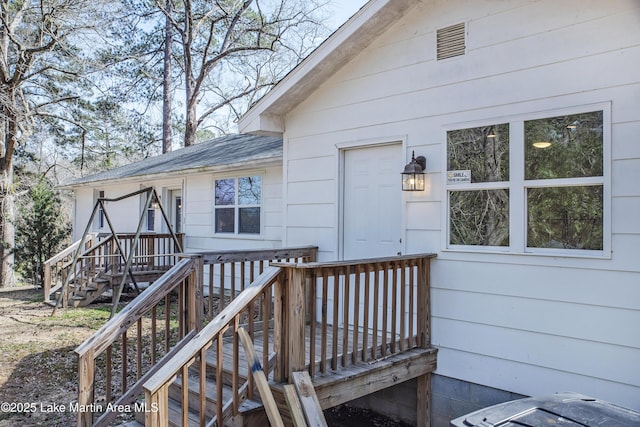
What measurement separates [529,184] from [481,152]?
546 mm

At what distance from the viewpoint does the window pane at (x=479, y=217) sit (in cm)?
425

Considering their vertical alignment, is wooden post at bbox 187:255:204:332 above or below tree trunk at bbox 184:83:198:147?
below

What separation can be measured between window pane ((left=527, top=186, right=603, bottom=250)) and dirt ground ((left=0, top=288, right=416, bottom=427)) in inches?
96.5

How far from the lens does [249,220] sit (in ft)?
29.3

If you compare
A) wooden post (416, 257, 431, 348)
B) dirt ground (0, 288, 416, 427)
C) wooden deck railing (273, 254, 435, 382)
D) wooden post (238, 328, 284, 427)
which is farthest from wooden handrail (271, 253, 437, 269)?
dirt ground (0, 288, 416, 427)

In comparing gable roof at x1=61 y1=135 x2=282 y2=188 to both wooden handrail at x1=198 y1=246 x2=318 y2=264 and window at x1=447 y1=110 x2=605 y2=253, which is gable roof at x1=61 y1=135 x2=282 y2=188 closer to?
wooden handrail at x1=198 y1=246 x2=318 y2=264

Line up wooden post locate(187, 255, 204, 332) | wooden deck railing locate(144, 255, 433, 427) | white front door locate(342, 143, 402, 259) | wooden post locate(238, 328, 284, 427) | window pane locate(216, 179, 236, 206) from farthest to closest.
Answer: window pane locate(216, 179, 236, 206) < white front door locate(342, 143, 402, 259) < wooden post locate(187, 255, 204, 332) < wooden post locate(238, 328, 284, 427) < wooden deck railing locate(144, 255, 433, 427)

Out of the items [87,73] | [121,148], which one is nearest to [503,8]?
[87,73]

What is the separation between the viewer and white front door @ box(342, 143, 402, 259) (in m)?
5.16

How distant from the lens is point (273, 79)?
20922 millimetres

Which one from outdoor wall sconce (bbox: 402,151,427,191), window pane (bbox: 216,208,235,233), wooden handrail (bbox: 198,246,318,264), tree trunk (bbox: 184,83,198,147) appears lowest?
wooden handrail (bbox: 198,246,318,264)

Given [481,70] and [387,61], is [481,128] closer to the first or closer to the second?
[481,70]

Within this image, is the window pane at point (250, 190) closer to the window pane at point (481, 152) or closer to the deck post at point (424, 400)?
the window pane at point (481, 152)

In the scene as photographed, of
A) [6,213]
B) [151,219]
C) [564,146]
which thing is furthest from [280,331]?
[6,213]
